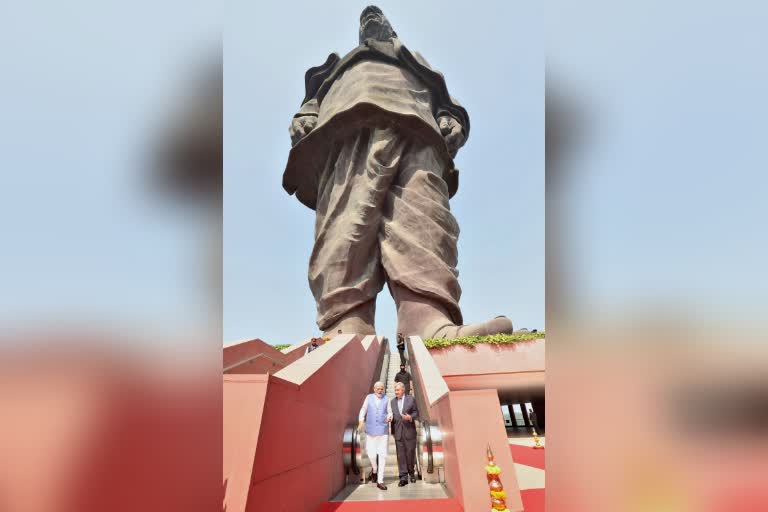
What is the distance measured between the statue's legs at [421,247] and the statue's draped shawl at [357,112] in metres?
1.17

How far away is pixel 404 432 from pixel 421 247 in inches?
459

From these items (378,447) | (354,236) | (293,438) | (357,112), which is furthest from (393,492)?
(357,112)

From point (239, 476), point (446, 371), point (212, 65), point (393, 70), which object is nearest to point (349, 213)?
point (393, 70)

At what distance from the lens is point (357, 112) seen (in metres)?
16.9

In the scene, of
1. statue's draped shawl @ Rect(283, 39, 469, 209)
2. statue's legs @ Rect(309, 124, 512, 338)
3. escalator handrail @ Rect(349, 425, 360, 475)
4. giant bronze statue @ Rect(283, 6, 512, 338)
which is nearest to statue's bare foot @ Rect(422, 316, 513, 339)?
giant bronze statue @ Rect(283, 6, 512, 338)

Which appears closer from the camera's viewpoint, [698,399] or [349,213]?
[698,399]

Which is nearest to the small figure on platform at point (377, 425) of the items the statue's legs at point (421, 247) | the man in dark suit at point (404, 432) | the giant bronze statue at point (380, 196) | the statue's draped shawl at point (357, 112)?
the man in dark suit at point (404, 432)

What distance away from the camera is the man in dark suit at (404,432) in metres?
4.99

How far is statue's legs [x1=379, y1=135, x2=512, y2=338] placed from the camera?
15.9m

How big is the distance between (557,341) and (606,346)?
14 cm

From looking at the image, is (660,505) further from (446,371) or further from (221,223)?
(446,371)

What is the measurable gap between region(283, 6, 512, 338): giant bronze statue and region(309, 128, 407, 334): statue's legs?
3 cm

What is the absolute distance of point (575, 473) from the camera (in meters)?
0.85

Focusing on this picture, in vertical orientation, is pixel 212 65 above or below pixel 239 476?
above
